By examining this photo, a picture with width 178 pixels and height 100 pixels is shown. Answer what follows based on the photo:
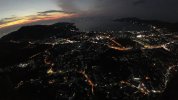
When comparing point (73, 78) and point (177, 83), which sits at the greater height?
point (73, 78)

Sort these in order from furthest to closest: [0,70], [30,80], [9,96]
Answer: [0,70], [30,80], [9,96]

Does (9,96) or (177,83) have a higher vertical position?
(9,96)

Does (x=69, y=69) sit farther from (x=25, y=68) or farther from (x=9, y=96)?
(x=9, y=96)

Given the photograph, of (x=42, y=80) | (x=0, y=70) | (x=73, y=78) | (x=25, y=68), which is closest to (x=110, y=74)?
(x=73, y=78)

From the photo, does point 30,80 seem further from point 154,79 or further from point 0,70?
point 154,79

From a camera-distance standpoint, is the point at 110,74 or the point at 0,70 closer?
the point at 110,74

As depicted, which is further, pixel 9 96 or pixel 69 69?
pixel 69 69

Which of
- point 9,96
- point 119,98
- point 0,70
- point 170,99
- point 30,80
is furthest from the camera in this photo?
point 0,70

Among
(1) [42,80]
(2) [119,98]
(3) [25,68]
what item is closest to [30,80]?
(1) [42,80]

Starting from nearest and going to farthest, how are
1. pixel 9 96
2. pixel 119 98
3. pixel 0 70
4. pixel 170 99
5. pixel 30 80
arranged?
pixel 9 96 → pixel 119 98 → pixel 170 99 → pixel 30 80 → pixel 0 70
